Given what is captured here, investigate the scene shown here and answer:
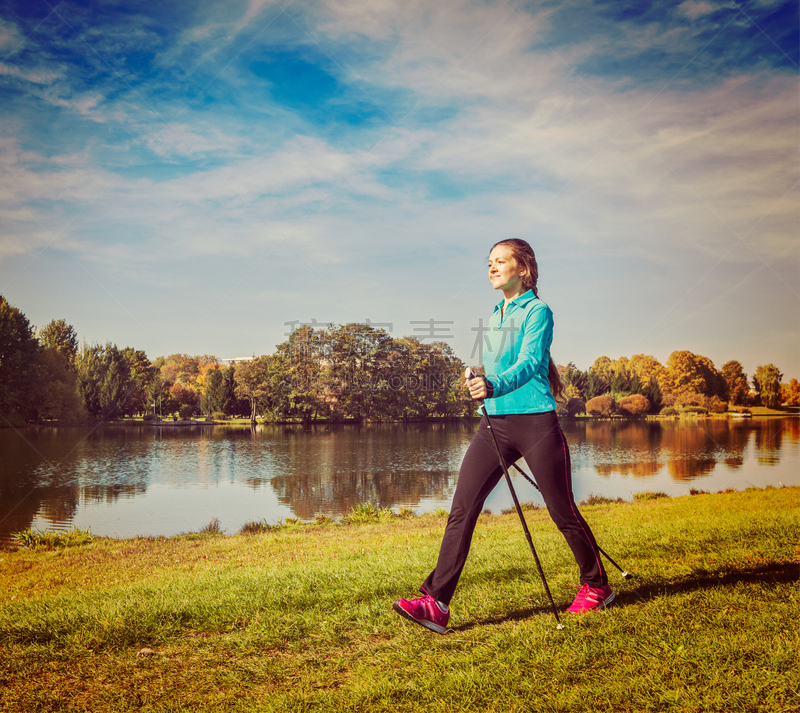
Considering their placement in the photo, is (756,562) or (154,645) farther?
(756,562)

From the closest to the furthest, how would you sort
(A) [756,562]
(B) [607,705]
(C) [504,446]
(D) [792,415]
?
(B) [607,705] < (C) [504,446] < (A) [756,562] < (D) [792,415]

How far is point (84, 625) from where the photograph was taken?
3176 millimetres

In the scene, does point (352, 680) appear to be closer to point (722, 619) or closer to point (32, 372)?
point (722, 619)

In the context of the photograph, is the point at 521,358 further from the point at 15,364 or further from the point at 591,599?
the point at 15,364

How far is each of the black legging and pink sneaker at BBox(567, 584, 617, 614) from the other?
0.16 feet

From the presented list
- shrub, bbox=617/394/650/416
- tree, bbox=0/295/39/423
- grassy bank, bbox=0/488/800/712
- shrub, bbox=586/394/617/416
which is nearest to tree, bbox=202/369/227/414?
tree, bbox=0/295/39/423

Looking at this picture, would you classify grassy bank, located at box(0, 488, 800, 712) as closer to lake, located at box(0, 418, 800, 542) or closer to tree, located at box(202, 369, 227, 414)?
lake, located at box(0, 418, 800, 542)

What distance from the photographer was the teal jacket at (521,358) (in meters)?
2.92

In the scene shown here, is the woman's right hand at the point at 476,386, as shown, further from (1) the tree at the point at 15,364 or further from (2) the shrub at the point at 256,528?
(1) the tree at the point at 15,364

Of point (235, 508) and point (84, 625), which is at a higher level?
point (84, 625)

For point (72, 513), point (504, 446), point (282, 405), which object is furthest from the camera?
point (282, 405)

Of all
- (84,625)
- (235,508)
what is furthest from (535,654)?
(235,508)

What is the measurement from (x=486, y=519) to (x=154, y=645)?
291 inches

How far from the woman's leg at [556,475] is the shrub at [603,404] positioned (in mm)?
61556
